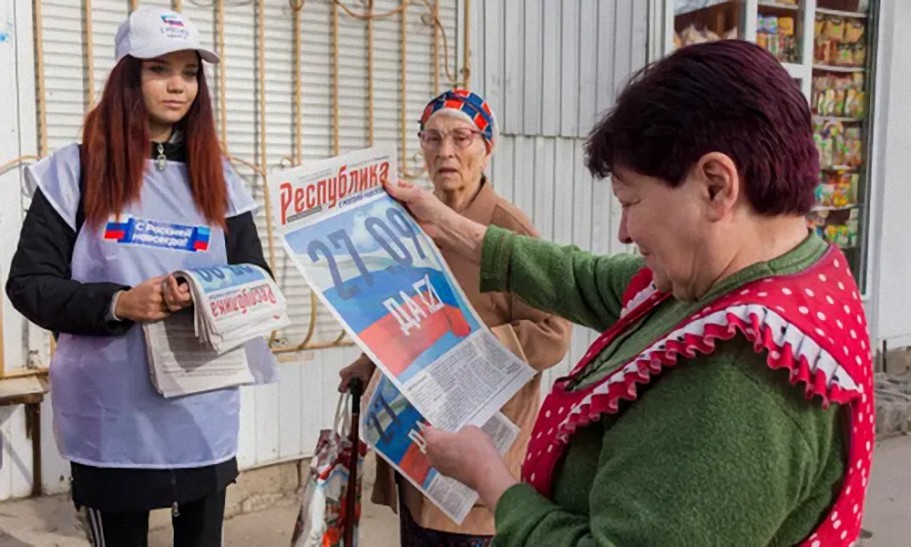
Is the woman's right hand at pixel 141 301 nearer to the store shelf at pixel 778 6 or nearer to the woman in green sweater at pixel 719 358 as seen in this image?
the woman in green sweater at pixel 719 358

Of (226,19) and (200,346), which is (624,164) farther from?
(226,19)

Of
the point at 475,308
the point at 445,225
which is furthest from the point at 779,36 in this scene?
the point at 445,225

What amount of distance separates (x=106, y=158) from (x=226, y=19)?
1.64 metres

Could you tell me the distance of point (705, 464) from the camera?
2.99ft

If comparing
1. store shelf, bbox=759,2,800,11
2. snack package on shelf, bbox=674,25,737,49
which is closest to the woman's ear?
snack package on shelf, bbox=674,25,737,49

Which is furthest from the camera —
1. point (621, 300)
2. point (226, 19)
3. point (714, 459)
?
point (226, 19)

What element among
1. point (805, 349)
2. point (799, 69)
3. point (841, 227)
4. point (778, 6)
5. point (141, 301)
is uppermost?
point (778, 6)

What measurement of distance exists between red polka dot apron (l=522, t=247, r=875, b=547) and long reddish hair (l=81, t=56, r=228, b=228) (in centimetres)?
133

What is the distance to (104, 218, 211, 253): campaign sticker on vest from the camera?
2.01m

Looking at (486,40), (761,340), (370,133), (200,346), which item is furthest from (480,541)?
(486,40)

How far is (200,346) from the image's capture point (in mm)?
2076

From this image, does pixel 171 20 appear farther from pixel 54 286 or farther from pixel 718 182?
pixel 718 182

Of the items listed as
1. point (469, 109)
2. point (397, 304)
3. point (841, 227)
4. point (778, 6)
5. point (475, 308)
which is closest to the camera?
point (397, 304)

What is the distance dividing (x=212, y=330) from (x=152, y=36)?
2.34ft
